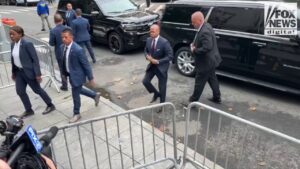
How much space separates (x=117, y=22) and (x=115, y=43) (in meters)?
0.70

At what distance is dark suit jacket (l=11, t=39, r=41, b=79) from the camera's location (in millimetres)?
5844

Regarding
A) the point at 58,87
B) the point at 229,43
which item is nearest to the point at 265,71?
the point at 229,43

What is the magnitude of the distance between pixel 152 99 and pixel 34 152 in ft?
15.1

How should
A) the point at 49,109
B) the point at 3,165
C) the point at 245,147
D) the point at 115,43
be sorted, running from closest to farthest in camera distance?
the point at 3,165
the point at 245,147
the point at 49,109
the point at 115,43

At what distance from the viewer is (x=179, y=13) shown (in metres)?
8.20

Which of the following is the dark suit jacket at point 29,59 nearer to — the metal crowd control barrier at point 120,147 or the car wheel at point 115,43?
the metal crowd control barrier at point 120,147

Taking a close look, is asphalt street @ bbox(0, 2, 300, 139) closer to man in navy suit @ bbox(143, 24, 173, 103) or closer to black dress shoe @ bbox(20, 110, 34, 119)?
man in navy suit @ bbox(143, 24, 173, 103)

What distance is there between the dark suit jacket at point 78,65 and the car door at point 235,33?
10.1ft

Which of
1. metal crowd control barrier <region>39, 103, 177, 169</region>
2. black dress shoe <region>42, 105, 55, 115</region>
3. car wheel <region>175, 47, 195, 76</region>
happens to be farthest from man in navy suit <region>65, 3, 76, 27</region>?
metal crowd control barrier <region>39, 103, 177, 169</region>

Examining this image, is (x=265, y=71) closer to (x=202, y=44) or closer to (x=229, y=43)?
(x=229, y=43)

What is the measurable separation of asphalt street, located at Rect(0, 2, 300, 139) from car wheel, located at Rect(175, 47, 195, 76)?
0.15m

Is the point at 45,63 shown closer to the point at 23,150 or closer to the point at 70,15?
the point at 70,15

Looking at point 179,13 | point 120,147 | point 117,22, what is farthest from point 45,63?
point 120,147

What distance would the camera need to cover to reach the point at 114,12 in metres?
11.0
